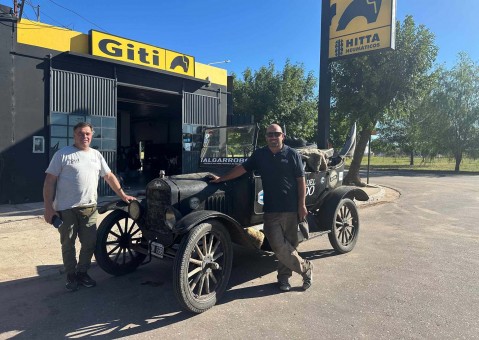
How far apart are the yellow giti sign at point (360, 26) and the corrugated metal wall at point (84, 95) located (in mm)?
7119

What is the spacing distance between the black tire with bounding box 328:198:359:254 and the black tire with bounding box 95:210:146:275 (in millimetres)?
2809

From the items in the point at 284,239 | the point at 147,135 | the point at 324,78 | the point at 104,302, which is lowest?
the point at 104,302

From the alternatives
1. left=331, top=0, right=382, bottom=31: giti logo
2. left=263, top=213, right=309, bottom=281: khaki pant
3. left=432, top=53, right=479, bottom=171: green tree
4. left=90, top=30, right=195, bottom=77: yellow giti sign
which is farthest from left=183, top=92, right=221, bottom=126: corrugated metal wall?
left=432, top=53, right=479, bottom=171: green tree

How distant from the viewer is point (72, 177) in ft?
12.9

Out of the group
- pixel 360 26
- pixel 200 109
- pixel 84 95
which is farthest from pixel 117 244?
pixel 200 109

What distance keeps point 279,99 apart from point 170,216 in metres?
20.8

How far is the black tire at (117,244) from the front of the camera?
445 centimetres

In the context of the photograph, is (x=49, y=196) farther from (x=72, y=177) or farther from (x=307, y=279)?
(x=307, y=279)

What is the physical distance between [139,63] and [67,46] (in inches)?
92.3

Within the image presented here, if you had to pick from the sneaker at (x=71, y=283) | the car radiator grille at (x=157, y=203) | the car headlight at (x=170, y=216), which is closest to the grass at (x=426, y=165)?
the car radiator grille at (x=157, y=203)

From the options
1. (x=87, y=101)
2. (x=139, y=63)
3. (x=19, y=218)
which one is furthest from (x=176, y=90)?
(x=19, y=218)

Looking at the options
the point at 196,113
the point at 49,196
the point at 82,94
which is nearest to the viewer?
the point at 49,196

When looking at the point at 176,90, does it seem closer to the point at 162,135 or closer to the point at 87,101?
the point at 87,101

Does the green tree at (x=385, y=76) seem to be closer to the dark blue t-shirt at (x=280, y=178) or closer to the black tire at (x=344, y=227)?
the black tire at (x=344, y=227)
